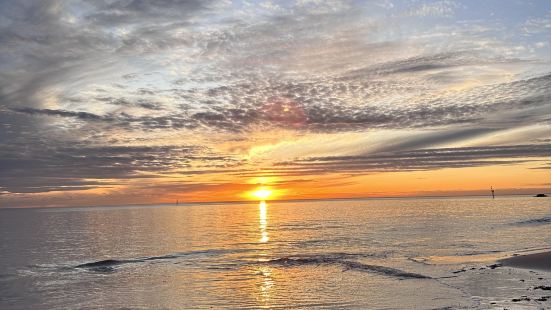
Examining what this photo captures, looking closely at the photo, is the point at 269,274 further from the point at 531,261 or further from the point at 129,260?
the point at 531,261

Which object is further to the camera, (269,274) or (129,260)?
(129,260)

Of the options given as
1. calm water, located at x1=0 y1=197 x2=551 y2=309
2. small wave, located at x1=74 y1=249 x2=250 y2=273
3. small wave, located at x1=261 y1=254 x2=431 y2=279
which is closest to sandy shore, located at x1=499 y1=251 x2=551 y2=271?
calm water, located at x1=0 y1=197 x2=551 y2=309

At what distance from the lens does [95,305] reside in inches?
1097

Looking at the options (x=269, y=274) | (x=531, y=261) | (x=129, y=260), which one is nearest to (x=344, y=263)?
(x=269, y=274)

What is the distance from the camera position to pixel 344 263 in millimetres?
42406

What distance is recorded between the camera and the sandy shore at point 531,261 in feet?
117

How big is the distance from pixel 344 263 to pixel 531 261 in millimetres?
15723

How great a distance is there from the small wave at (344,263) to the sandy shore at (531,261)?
9.09 metres

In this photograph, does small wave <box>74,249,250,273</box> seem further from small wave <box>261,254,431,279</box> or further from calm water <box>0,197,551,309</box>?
small wave <box>261,254,431,279</box>

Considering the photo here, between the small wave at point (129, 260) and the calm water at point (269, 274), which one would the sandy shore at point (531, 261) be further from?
the small wave at point (129, 260)

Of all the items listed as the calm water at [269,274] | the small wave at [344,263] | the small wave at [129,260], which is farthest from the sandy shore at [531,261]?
the small wave at [129,260]

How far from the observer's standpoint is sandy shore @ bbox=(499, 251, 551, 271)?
3581cm

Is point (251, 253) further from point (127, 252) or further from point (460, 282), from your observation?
point (460, 282)

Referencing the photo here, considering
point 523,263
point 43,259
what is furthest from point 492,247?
point 43,259
